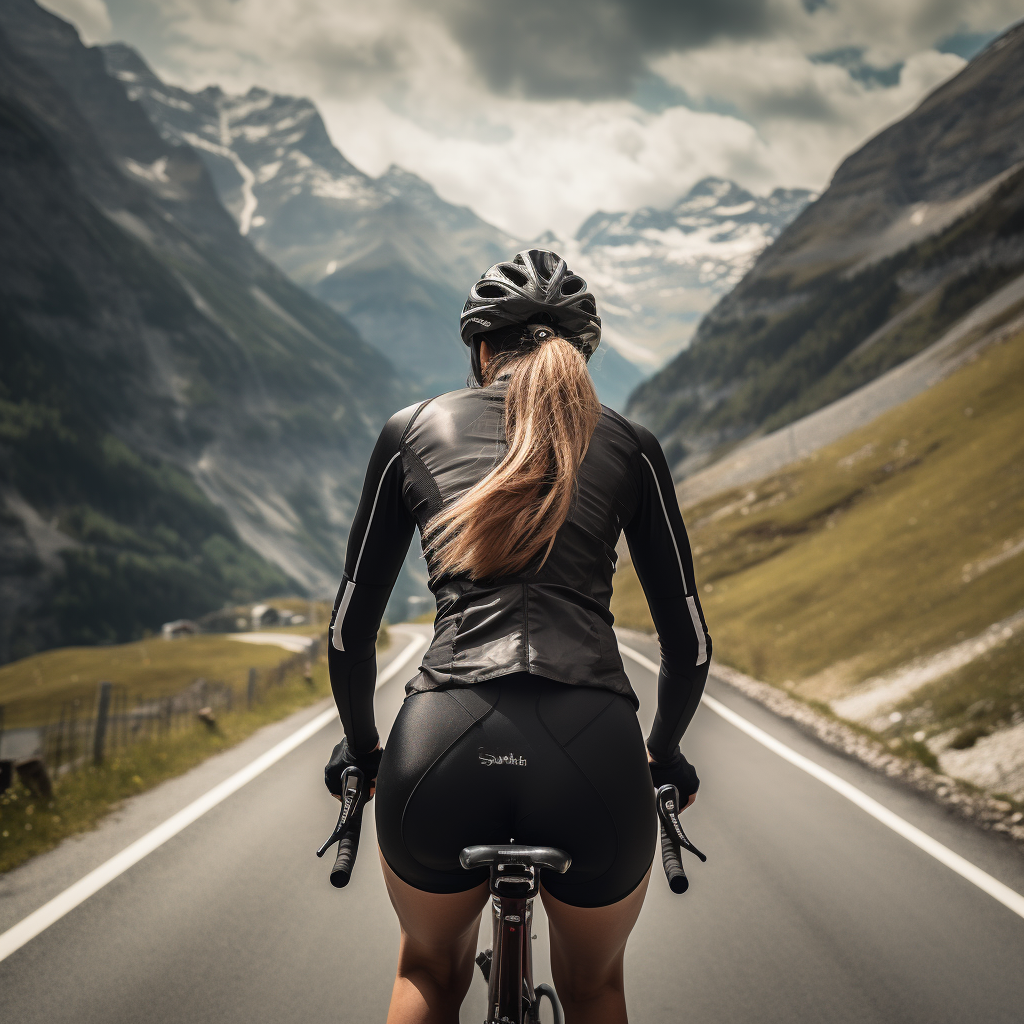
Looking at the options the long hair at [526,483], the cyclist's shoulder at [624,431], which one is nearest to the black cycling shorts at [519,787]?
the long hair at [526,483]

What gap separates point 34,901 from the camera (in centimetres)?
514

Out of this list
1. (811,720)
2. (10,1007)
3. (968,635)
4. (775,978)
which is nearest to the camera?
(10,1007)

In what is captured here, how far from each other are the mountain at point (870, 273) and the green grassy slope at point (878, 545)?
49129mm

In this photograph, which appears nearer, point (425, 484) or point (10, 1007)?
point (425, 484)

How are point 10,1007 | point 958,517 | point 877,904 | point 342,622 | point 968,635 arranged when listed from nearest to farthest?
1. point 342,622
2. point 10,1007
3. point 877,904
4. point 968,635
5. point 958,517

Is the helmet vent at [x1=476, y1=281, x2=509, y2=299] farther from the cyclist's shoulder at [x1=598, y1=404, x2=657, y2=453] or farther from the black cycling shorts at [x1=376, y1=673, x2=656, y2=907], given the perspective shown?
the black cycling shorts at [x1=376, y1=673, x2=656, y2=907]

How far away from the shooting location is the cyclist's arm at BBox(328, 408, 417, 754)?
2.46 metres

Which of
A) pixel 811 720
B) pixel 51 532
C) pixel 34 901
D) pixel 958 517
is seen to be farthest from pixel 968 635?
pixel 51 532

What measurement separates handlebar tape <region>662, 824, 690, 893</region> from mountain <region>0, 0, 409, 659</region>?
338ft

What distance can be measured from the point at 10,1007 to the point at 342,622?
2.88m

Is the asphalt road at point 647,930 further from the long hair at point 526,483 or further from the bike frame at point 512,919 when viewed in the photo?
the long hair at point 526,483

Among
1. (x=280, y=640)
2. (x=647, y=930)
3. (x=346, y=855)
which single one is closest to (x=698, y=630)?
(x=346, y=855)

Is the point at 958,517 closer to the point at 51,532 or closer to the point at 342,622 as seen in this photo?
the point at 342,622

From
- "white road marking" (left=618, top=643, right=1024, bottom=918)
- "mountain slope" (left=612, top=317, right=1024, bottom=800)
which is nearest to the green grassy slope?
"mountain slope" (left=612, top=317, right=1024, bottom=800)
